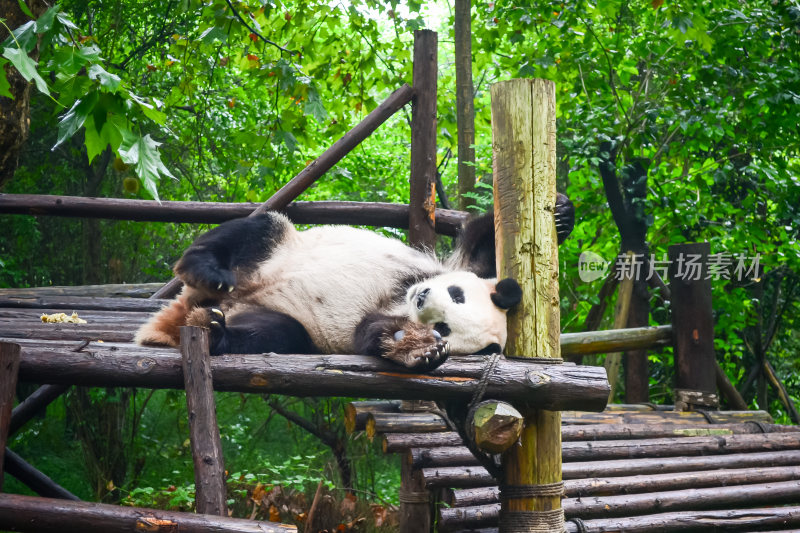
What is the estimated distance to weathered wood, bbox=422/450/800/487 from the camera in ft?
11.1

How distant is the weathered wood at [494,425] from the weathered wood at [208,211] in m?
2.12

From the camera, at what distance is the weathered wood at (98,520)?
2.03 metres

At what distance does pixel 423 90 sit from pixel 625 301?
94.2 inches

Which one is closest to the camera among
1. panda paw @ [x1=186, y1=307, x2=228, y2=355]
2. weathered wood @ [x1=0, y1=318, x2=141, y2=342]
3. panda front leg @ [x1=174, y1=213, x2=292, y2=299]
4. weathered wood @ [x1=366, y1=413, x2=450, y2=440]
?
panda paw @ [x1=186, y1=307, x2=228, y2=355]

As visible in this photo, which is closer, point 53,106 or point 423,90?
point 423,90

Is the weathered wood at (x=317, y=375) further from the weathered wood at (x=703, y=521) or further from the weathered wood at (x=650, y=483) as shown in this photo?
the weathered wood at (x=703, y=521)

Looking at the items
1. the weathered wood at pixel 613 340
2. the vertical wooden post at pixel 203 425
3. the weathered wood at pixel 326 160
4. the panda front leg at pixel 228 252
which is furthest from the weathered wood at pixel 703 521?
the weathered wood at pixel 326 160

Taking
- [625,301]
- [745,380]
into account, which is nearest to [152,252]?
[625,301]

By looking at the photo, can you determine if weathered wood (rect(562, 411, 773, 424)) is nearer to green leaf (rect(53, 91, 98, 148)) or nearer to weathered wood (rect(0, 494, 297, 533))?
weathered wood (rect(0, 494, 297, 533))

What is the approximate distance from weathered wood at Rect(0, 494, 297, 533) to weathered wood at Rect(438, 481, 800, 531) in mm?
1404

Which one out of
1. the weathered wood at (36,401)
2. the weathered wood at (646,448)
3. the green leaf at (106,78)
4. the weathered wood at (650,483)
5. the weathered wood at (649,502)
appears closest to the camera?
the green leaf at (106,78)

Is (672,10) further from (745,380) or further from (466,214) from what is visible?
(745,380)

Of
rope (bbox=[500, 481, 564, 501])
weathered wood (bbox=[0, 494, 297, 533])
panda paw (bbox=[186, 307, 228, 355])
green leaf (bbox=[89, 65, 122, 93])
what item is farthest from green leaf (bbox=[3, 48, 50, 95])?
rope (bbox=[500, 481, 564, 501])

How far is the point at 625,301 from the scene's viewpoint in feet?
18.2
